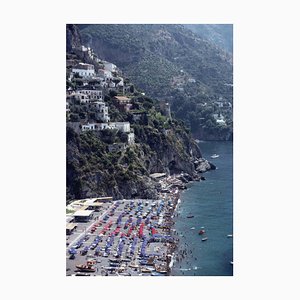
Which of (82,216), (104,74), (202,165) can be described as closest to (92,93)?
(104,74)

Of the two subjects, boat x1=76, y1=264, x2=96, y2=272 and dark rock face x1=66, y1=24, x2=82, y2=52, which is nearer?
boat x1=76, y1=264, x2=96, y2=272

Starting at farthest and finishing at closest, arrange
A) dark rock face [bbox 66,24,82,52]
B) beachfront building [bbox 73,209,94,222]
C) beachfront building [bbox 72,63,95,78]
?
dark rock face [bbox 66,24,82,52] < beachfront building [bbox 72,63,95,78] < beachfront building [bbox 73,209,94,222]

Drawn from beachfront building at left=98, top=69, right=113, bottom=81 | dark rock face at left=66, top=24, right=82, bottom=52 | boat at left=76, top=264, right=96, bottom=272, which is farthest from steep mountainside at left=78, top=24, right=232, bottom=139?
boat at left=76, top=264, right=96, bottom=272

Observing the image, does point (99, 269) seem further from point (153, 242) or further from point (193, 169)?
point (193, 169)

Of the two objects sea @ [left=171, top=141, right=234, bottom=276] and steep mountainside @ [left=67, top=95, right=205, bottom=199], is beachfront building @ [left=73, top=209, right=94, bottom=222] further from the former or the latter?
sea @ [left=171, top=141, right=234, bottom=276]

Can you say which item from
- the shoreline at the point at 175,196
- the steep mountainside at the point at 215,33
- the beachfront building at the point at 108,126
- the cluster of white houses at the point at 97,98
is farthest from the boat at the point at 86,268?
the steep mountainside at the point at 215,33

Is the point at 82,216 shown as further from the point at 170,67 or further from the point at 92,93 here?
the point at 170,67

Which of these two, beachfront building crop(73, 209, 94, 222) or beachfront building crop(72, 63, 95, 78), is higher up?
beachfront building crop(72, 63, 95, 78)
